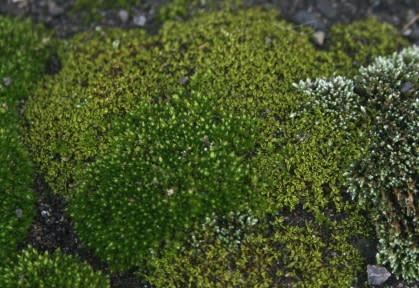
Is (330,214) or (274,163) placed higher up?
(274,163)

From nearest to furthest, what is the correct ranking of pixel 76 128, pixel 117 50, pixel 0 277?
pixel 0 277 < pixel 76 128 < pixel 117 50

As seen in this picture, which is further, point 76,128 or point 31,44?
point 31,44

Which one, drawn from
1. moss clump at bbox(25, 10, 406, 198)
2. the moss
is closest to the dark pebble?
moss clump at bbox(25, 10, 406, 198)

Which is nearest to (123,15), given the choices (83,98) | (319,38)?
(83,98)

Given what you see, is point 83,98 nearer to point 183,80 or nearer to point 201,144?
point 183,80

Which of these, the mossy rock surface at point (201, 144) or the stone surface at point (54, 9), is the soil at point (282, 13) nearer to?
the stone surface at point (54, 9)

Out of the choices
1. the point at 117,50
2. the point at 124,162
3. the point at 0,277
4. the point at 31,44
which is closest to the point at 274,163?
the point at 124,162

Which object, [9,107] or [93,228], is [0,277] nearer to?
[93,228]

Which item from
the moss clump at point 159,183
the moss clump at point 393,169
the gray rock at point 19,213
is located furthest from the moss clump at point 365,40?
the gray rock at point 19,213
